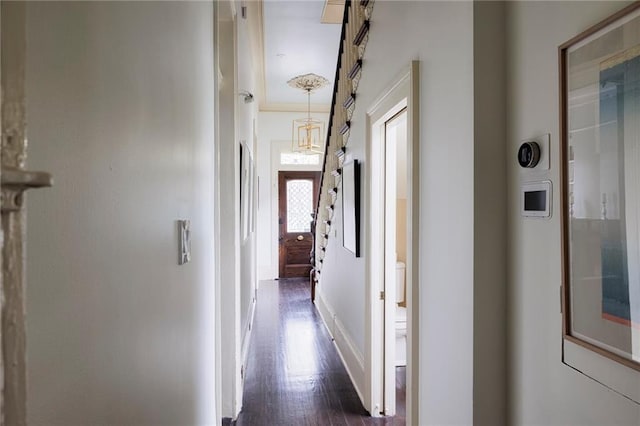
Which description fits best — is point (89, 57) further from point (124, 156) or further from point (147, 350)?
point (147, 350)

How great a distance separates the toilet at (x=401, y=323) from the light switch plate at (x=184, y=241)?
240 centimetres

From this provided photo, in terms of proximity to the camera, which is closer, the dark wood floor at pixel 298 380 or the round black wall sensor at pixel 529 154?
the round black wall sensor at pixel 529 154

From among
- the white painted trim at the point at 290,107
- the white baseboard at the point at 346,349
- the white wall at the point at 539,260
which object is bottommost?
the white baseboard at the point at 346,349

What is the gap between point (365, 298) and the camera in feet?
9.50

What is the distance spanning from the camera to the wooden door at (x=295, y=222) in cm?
831

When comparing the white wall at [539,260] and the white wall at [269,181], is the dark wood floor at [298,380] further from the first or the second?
the white wall at [269,181]

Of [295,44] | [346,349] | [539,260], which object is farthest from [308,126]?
[539,260]

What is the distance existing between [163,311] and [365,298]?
78.9 inches

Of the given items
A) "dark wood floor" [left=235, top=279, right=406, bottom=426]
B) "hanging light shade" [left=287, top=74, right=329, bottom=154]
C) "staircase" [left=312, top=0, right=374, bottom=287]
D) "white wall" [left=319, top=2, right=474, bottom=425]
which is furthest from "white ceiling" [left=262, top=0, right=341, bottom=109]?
"dark wood floor" [left=235, top=279, right=406, bottom=426]

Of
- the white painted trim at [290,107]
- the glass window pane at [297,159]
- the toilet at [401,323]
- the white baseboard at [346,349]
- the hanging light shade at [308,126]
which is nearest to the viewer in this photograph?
the white baseboard at [346,349]

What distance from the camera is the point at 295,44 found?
528cm

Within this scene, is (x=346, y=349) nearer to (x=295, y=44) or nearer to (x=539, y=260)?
(x=539, y=260)

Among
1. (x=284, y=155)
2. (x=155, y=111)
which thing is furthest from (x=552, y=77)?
(x=284, y=155)

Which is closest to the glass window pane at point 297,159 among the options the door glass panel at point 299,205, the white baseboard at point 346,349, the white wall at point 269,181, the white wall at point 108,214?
the white wall at point 269,181
